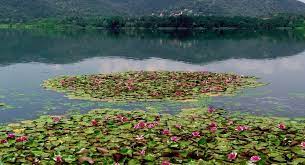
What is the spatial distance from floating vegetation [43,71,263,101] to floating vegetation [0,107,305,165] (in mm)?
4848

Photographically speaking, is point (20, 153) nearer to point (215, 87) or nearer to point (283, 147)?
point (283, 147)

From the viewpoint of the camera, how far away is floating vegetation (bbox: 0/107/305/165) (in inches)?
470

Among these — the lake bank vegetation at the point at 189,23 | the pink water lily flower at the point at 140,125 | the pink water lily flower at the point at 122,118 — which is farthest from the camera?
the lake bank vegetation at the point at 189,23

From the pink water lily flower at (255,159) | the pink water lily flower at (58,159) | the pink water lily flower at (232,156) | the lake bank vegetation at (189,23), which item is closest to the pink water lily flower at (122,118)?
the pink water lily flower at (58,159)

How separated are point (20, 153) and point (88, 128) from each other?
10.7 feet

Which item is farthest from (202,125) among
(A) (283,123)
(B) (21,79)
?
(B) (21,79)

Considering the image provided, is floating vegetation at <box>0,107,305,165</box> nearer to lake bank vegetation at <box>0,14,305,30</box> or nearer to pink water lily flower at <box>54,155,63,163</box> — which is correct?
pink water lily flower at <box>54,155,63,163</box>

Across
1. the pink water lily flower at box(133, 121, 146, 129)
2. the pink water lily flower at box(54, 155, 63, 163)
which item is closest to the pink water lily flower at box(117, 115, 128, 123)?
the pink water lily flower at box(133, 121, 146, 129)

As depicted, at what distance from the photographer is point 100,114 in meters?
17.9

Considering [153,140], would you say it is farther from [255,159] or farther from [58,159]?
[255,159]

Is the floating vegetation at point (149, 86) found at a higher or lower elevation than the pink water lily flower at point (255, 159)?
lower

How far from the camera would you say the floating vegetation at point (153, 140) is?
1193cm

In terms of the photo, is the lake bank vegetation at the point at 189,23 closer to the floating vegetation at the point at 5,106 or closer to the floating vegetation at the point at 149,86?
the floating vegetation at the point at 149,86

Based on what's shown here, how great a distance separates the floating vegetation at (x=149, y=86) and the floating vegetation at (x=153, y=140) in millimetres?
4848
